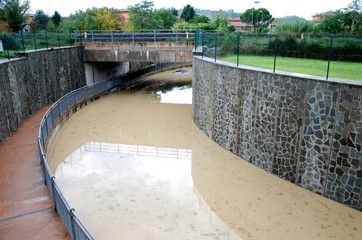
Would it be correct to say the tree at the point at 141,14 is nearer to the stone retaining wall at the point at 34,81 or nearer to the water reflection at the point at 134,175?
the stone retaining wall at the point at 34,81

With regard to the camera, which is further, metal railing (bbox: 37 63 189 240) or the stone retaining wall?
the stone retaining wall

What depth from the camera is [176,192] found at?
11344 millimetres

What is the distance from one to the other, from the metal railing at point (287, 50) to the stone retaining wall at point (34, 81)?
387 inches

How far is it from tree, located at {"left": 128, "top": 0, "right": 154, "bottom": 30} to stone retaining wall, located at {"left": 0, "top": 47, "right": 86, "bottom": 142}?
18.3m

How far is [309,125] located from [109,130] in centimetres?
1107

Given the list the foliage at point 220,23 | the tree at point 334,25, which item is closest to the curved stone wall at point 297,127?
the tree at point 334,25

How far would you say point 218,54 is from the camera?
61.1 feet

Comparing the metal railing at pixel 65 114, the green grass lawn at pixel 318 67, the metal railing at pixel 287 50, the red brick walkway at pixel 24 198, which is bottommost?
the red brick walkway at pixel 24 198

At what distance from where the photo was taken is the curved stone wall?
9.74m

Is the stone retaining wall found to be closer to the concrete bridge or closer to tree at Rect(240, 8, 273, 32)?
the concrete bridge

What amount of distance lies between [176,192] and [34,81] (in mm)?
12787

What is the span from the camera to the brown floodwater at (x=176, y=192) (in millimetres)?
9211

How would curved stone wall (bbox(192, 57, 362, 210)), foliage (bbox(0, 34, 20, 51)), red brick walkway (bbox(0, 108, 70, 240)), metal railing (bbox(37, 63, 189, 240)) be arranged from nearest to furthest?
metal railing (bbox(37, 63, 189, 240)) < red brick walkway (bbox(0, 108, 70, 240)) < curved stone wall (bbox(192, 57, 362, 210)) < foliage (bbox(0, 34, 20, 51))

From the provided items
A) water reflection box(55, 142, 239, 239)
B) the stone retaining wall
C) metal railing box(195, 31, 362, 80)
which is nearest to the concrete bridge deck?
the stone retaining wall
